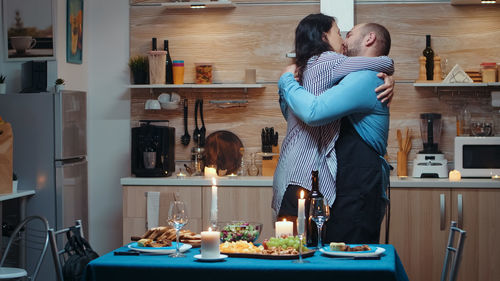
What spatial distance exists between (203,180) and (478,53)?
86.3 inches

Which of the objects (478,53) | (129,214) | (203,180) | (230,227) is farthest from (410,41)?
(230,227)

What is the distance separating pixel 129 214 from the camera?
15.8 ft

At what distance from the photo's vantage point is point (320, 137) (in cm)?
262

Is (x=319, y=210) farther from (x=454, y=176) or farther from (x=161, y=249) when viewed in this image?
(x=454, y=176)

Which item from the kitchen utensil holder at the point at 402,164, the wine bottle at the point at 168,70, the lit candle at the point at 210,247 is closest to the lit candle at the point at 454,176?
the kitchen utensil holder at the point at 402,164

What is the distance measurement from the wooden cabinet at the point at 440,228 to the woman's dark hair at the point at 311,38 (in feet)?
6.90

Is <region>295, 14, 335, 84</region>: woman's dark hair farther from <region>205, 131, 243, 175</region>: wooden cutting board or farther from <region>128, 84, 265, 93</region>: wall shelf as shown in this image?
<region>205, 131, 243, 175</region>: wooden cutting board

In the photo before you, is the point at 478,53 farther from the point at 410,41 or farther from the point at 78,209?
the point at 78,209

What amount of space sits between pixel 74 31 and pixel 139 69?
542mm

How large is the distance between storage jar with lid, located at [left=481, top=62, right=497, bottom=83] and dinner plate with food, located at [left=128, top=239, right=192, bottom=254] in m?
3.12

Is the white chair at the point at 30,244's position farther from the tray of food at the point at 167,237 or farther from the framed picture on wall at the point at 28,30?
the tray of food at the point at 167,237

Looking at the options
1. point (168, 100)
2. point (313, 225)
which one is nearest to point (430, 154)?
point (168, 100)

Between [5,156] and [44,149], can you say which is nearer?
[5,156]

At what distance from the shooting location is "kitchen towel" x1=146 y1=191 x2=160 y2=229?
4.75 meters
